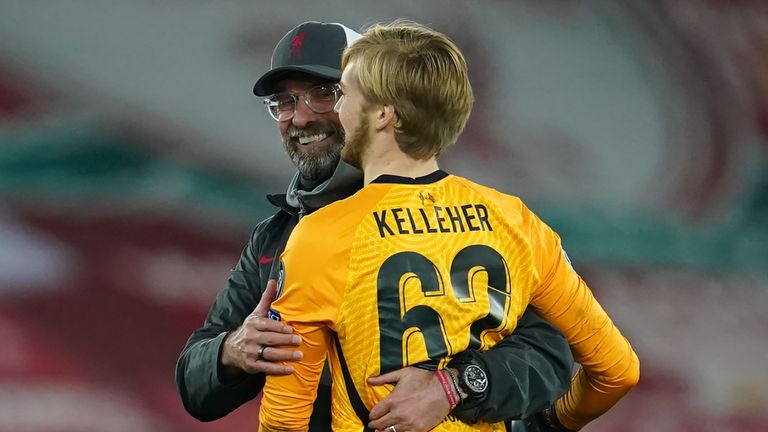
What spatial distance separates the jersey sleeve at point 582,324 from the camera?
4.67 ft

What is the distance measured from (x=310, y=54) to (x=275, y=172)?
134cm

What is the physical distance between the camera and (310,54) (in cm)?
195

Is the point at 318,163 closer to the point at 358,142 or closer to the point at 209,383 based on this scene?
the point at 209,383

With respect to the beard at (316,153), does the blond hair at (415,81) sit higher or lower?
lower

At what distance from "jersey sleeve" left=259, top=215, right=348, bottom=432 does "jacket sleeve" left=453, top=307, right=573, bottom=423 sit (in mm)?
214

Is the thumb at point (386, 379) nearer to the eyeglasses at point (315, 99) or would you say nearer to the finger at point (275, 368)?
the finger at point (275, 368)

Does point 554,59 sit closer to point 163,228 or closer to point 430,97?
point 163,228

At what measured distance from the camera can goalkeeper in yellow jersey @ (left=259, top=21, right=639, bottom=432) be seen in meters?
1.28

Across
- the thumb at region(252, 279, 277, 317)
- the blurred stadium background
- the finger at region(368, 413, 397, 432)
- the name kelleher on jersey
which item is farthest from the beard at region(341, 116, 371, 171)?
the blurred stadium background

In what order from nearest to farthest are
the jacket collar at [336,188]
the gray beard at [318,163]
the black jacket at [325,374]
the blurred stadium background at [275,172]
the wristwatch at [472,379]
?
the wristwatch at [472,379], the black jacket at [325,374], the jacket collar at [336,188], the gray beard at [318,163], the blurred stadium background at [275,172]

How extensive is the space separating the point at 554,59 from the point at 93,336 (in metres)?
1.75

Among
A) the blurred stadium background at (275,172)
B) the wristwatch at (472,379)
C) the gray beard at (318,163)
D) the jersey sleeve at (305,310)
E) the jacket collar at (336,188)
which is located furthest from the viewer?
the blurred stadium background at (275,172)

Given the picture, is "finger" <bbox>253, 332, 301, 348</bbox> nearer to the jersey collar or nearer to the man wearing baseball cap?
the man wearing baseball cap

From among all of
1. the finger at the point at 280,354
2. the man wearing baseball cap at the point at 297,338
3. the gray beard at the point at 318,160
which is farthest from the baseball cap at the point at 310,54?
the finger at the point at 280,354
